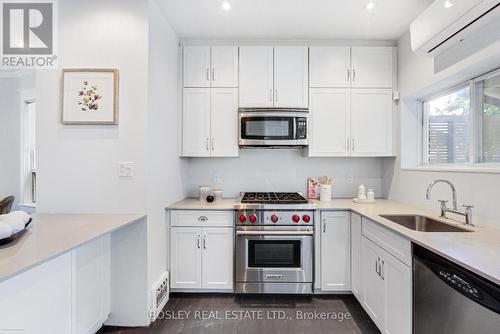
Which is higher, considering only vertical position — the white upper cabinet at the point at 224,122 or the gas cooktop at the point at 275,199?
the white upper cabinet at the point at 224,122

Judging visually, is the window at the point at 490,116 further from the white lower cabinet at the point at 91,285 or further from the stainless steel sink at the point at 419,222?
the white lower cabinet at the point at 91,285

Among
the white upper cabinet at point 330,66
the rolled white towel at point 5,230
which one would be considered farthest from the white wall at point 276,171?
the rolled white towel at point 5,230

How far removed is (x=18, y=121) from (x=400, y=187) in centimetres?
442

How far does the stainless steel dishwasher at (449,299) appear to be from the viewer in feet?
3.11

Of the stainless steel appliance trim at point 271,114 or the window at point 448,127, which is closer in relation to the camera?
the window at point 448,127

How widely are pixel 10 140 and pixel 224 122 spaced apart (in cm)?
252

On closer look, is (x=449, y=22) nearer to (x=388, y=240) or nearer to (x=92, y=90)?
(x=388, y=240)

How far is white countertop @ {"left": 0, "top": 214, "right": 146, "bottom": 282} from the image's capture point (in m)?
1.00

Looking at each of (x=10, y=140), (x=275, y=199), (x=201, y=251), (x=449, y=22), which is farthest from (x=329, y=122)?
(x=10, y=140)

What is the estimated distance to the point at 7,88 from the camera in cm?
279

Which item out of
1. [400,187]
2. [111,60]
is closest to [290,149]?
[400,187]

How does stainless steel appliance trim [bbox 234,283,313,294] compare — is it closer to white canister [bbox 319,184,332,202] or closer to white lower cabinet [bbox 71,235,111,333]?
white canister [bbox 319,184,332,202]

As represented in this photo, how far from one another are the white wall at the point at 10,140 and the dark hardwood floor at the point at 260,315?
218cm

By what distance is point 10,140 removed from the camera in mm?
2846
